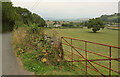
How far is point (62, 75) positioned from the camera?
265cm

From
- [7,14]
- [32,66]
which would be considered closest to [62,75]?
[32,66]

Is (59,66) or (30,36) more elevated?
(30,36)

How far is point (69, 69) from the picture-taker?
3.11m

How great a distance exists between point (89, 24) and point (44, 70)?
143ft

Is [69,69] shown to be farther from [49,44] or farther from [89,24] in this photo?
[89,24]

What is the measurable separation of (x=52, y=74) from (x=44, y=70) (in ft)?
1.03

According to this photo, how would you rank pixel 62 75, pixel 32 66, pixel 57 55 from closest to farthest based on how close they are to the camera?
1. pixel 62 75
2. pixel 32 66
3. pixel 57 55

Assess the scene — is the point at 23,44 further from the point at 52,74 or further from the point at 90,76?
the point at 90,76

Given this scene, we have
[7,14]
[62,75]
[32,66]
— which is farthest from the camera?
[7,14]

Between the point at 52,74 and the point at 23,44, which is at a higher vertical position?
the point at 23,44

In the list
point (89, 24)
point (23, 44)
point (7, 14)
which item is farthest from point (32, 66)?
point (89, 24)

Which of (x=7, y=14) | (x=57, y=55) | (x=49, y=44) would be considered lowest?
(x=57, y=55)

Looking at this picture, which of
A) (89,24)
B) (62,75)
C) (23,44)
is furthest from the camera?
(89,24)

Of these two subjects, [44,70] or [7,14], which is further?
[7,14]
